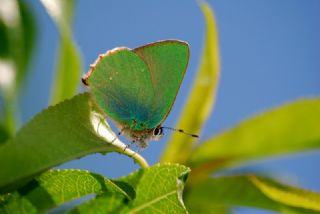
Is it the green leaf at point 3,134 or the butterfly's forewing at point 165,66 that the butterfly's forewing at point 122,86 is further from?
the green leaf at point 3,134

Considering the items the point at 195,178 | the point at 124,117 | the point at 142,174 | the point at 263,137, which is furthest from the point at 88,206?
the point at 263,137

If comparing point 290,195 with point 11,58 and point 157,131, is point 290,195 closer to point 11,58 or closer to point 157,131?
point 157,131

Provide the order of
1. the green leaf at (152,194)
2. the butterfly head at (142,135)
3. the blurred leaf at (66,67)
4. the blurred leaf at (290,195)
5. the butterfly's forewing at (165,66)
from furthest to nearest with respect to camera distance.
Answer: the blurred leaf at (66,67)
the butterfly head at (142,135)
the butterfly's forewing at (165,66)
the blurred leaf at (290,195)
the green leaf at (152,194)

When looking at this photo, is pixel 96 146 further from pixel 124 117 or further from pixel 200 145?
pixel 200 145

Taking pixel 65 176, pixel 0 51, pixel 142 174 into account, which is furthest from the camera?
pixel 0 51

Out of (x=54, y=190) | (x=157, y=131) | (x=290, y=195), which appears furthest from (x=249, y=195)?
(x=54, y=190)

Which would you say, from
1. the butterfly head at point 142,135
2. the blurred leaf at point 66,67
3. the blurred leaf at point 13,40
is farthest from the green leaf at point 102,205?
the blurred leaf at point 13,40
